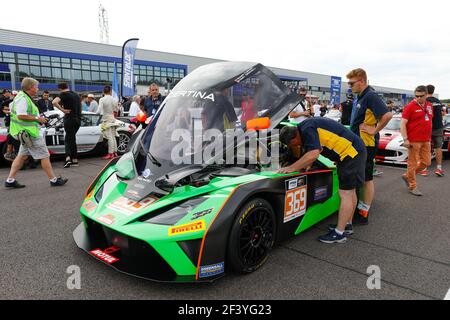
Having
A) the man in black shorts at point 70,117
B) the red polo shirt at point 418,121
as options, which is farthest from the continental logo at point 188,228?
the man in black shorts at point 70,117

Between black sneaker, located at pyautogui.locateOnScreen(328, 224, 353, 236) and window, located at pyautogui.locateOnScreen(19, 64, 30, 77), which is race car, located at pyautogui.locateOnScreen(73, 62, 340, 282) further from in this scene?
window, located at pyautogui.locateOnScreen(19, 64, 30, 77)

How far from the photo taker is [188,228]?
222 centimetres

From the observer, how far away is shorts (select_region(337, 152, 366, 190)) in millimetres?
3221

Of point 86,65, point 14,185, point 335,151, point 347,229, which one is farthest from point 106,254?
point 86,65

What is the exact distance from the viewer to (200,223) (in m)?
2.25

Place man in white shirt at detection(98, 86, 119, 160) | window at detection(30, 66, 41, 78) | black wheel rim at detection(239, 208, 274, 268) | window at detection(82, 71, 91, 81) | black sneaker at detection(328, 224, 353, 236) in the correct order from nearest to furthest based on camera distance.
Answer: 1. black wheel rim at detection(239, 208, 274, 268)
2. black sneaker at detection(328, 224, 353, 236)
3. man in white shirt at detection(98, 86, 119, 160)
4. window at detection(30, 66, 41, 78)
5. window at detection(82, 71, 91, 81)

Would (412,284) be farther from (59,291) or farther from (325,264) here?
(59,291)

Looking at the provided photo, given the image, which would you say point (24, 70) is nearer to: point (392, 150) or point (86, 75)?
point (86, 75)

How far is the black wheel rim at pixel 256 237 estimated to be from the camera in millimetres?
2516

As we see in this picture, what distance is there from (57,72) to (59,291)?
4010 centimetres

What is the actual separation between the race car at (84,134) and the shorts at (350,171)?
5.05 metres

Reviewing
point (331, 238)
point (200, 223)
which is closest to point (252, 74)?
point (200, 223)
